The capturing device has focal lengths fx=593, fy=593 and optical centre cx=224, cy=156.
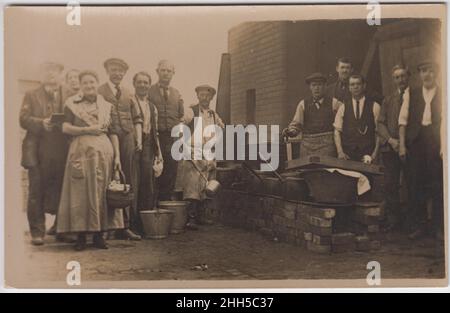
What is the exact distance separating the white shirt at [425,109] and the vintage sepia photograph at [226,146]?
1cm

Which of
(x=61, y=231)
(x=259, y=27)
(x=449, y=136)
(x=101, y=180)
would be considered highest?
(x=259, y=27)

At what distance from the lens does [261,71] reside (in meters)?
4.59

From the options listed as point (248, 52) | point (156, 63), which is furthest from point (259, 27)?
point (156, 63)

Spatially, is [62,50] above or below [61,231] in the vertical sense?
above

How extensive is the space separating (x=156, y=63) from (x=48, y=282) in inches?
73.5

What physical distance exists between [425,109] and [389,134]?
33 centimetres

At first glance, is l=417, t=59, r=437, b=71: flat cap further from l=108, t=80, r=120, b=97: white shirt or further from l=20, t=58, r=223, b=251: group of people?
l=108, t=80, r=120, b=97: white shirt

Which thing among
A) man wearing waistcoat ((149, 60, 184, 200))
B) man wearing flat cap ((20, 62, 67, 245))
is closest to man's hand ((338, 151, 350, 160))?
man wearing waistcoat ((149, 60, 184, 200))

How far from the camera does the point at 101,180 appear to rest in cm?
456

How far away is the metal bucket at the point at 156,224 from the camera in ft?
15.0
